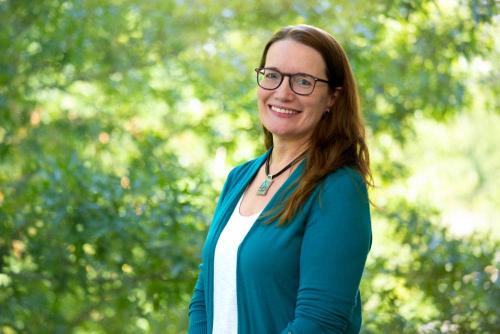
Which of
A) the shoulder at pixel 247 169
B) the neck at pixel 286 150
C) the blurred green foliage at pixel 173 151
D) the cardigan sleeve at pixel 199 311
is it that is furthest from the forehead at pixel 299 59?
the blurred green foliage at pixel 173 151

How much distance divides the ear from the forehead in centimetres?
5

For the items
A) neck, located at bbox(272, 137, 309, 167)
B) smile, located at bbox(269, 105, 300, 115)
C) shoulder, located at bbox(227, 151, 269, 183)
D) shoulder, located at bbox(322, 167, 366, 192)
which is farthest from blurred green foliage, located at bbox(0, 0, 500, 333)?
shoulder, located at bbox(322, 167, 366, 192)

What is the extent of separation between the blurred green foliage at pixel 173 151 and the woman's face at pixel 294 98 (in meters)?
1.78

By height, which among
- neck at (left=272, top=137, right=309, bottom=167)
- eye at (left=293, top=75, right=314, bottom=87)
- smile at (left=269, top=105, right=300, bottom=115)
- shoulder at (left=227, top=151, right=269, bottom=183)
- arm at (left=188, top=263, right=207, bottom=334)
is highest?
eye at (left=293, top=75, right=314, bottom=87)

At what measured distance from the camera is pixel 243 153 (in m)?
4.57

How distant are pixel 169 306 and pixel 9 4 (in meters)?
1.62

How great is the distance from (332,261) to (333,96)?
0.41 metres

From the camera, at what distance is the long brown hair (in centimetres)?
174

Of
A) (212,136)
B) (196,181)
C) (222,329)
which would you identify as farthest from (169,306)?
(222,329)

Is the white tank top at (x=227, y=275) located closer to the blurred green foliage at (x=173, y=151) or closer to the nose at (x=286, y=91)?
the nose at (x=286, y=91)

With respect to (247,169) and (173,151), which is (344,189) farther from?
(173,151)

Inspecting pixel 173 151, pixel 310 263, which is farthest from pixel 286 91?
pixel 173 151

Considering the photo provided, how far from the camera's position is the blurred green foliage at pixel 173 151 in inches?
146

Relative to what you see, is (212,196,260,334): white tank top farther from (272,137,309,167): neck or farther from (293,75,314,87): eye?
(293,75,314,87): eye
